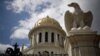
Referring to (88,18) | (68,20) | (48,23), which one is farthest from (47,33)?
(88,18)

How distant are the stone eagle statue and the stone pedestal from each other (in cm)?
106

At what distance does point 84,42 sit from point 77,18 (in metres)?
1.83

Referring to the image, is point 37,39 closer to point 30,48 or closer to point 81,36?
point 30,48

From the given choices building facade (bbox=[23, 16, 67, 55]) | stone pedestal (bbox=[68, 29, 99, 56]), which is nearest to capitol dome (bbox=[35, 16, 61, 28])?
building facade (bbox=[23, 16, 67, 55])

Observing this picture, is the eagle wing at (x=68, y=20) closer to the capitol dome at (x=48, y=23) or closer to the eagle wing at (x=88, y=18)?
the eagle wing at (x=88, y=18)

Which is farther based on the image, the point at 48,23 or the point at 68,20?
the point at 48,23

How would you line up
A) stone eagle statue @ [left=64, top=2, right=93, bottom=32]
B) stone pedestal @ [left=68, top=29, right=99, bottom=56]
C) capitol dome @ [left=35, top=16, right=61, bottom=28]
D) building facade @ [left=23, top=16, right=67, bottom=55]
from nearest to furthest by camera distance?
stone pedestal @ [left=68, top=29, right=99, bottom=56] < stone eagle statue @ [left=64, top=2, right=93, bottom=32] < building facade @ [left=23, top=16, right=67, bottom=55] < capitol dome @ [left=35, top=16, right=61, bottom=28]

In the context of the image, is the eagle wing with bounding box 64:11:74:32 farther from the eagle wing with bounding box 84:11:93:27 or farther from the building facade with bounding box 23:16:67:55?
the building facade with bounding box 23:16:67:55

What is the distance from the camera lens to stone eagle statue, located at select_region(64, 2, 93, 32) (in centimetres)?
1695

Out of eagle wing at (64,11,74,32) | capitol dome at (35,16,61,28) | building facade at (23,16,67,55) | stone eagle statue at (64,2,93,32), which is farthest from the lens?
capitol dome at (35,16,61,28)

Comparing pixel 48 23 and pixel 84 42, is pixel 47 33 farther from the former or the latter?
pixel 84 42

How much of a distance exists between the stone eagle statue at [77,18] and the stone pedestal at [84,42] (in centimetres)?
106

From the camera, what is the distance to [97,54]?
1605cm

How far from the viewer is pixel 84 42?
16.0 meters
